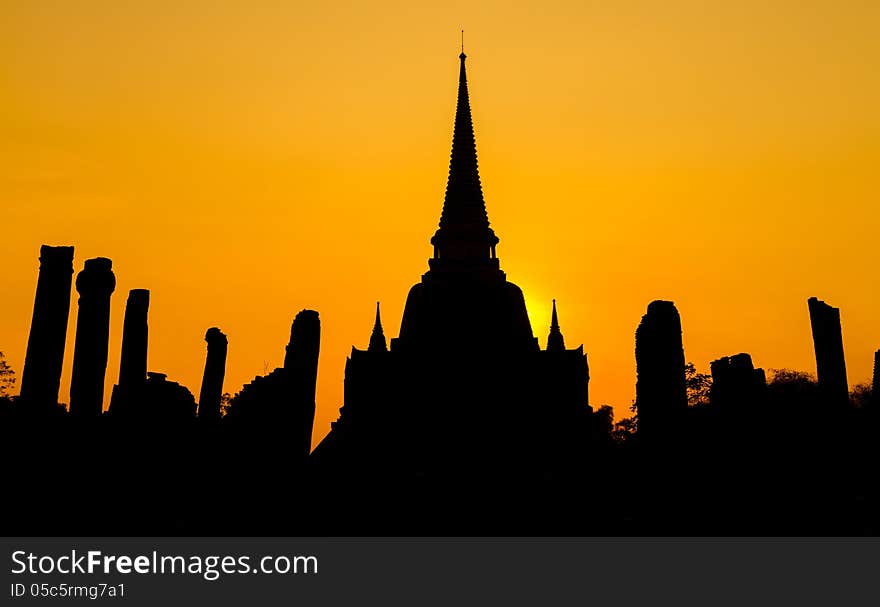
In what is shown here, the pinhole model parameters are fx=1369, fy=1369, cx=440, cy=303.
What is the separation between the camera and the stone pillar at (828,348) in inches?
910

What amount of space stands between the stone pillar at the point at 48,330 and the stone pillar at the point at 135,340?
10.2ft

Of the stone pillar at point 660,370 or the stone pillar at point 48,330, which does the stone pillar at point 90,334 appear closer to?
the stone pillar at point 48,330

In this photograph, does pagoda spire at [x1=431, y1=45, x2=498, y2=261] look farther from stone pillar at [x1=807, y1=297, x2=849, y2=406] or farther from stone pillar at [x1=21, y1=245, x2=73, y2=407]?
Answer: stone pillar at [x1=21, y1=245, x2=73, y2=407]

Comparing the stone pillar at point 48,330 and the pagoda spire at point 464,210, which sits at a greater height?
the pagoda spire at point 464,210

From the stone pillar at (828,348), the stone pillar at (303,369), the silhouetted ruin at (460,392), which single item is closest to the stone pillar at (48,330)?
the stone pillar at (303,369)

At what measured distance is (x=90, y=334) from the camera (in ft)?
66.0

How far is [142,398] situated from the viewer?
21.1 metres

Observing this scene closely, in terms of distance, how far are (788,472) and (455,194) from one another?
115ft

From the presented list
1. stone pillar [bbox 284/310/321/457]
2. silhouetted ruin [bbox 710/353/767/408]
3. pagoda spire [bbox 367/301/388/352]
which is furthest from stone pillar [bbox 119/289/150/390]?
pagoda spire [bbox 367/301/388/352]

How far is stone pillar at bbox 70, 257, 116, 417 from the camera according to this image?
2002 centimetres

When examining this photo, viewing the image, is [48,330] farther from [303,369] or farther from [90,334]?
[303,369]
